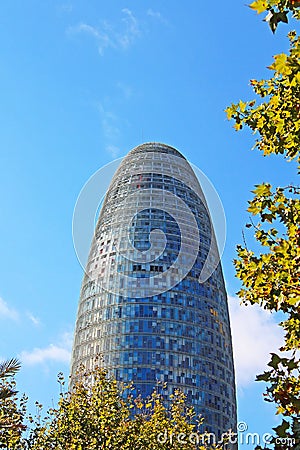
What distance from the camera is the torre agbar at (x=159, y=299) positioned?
116812 millimetres

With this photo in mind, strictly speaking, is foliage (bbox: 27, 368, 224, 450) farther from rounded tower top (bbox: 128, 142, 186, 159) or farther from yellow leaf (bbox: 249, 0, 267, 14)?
rounded tower top (bbox: 128, 142, 186, 159)

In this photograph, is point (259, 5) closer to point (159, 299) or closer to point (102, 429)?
point (102, 429)

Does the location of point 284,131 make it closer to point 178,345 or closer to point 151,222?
point 178,345

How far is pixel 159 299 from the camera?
404 ft

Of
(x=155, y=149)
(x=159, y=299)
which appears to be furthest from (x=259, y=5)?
(x=155, y=149)

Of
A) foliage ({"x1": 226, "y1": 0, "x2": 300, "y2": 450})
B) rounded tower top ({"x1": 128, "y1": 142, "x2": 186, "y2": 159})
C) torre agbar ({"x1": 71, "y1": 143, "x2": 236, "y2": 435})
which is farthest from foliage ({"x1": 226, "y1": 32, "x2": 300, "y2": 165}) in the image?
rounded tower top ({"x1": 128, "y1": 142, "x2": 186, "y2": 159})

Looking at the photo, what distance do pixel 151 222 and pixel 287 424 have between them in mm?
125017

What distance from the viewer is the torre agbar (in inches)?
4599

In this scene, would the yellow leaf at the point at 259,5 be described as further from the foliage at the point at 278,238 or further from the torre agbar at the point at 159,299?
the torre agbar at the point at 159,299

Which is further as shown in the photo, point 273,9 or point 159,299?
point 159,299

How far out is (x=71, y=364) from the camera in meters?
130

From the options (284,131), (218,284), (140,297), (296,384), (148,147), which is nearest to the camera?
(296,384)

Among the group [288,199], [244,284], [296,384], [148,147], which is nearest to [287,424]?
[296,384]

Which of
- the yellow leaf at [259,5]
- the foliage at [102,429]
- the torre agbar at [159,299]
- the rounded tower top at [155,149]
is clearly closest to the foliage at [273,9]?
the yellow leaf at [259,5]
